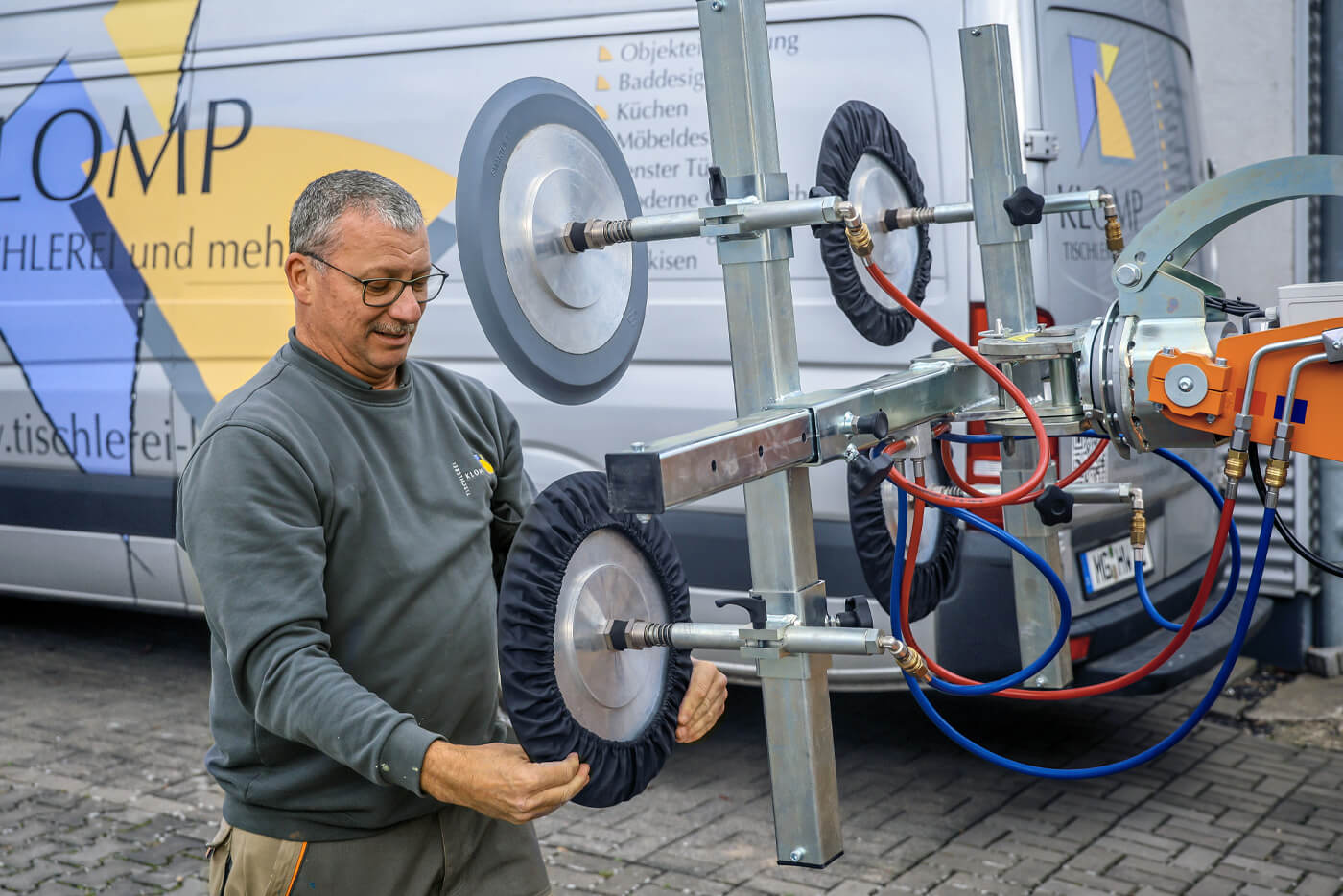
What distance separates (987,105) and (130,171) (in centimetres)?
366

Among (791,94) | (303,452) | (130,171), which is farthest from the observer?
(130,171)

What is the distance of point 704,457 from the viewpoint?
1.51 meters

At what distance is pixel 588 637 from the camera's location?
1.74m

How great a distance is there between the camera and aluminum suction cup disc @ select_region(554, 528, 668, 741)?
1.70 m

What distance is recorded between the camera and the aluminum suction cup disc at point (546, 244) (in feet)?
6.27

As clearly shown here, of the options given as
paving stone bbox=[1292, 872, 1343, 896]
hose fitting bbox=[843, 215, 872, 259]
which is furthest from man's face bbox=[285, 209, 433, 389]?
paving stone bbox=[1292, 872, 1343, 896]

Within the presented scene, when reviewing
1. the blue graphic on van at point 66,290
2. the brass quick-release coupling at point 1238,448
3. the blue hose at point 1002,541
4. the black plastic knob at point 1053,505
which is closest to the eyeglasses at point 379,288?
the blue hose at point 1002,541

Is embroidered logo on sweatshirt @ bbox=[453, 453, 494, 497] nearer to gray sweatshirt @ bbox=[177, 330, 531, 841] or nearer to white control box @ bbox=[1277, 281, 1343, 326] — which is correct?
gray sweatshirt @ bbox=[177, 330, 531, 841]

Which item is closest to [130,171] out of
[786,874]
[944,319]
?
[944,319]

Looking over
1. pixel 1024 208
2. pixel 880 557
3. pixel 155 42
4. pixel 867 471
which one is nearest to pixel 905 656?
pixel 867 471

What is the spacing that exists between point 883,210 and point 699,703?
109cm

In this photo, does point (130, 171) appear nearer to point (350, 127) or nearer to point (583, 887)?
point (350, 127)

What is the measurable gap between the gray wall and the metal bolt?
3735mm

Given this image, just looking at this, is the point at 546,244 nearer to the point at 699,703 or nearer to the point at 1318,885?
the point at 699,703
